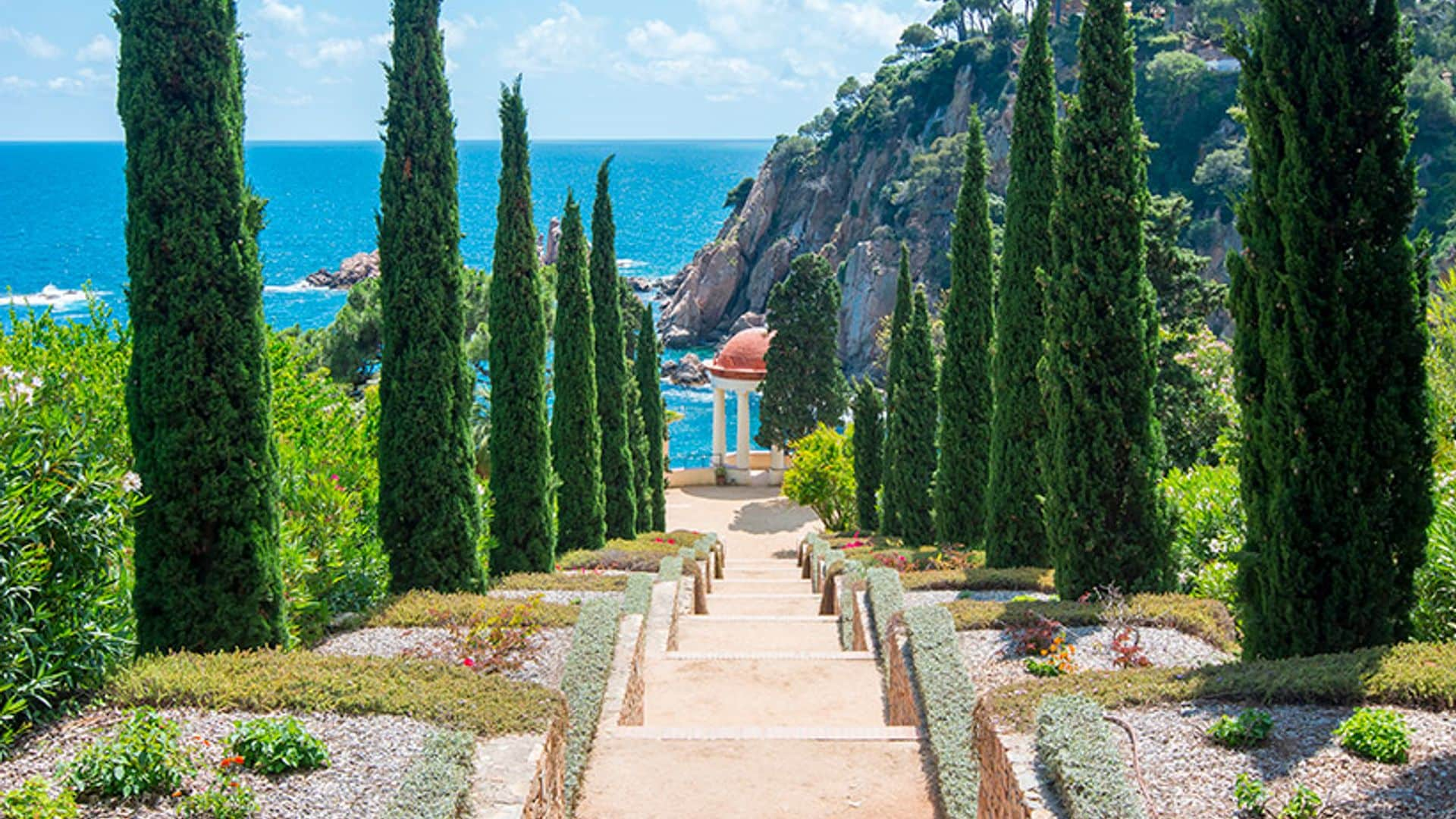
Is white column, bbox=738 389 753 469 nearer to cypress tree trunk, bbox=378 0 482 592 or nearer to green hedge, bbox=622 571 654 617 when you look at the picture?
green hedge, bbox=622 571 654 617

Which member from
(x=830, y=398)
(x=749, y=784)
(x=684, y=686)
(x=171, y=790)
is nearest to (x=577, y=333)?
(x=684, y=686)

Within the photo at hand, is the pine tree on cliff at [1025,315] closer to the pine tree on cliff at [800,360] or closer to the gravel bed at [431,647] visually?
the gravel bed at [431,647]

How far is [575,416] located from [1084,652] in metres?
11.7

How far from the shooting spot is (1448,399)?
Answer: 1287 centimetres

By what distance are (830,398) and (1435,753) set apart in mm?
34419

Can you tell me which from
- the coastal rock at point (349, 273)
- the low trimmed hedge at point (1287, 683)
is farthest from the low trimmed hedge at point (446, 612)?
the coastal rock at point (349, 273)

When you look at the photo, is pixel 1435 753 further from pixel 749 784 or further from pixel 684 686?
pixel 684 686

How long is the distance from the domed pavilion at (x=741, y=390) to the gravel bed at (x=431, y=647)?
29720 millimetres

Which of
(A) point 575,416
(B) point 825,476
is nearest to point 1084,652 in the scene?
(A) point 575,416

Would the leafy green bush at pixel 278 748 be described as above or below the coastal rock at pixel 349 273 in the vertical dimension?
below

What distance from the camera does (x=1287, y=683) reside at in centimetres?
673

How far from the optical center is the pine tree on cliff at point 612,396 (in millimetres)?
22875

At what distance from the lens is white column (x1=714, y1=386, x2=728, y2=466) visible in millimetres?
40688

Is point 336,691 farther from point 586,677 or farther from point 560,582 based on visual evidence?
point 560,582
